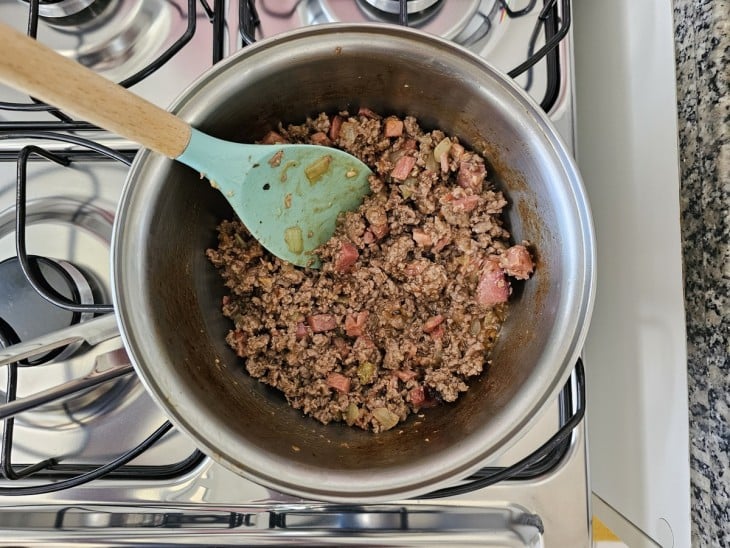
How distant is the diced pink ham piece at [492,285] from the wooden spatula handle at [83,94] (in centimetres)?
59

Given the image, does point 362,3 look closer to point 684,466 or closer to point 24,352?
point 24,352

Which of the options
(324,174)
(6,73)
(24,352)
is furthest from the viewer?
(324,174)

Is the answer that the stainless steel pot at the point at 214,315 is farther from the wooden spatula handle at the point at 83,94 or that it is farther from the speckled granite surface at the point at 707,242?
the speckled granite surface at the point at 707,242

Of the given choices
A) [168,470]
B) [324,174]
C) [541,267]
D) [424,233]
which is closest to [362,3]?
[324,174]

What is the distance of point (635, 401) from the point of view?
42.7 inches

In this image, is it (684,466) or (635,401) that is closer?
(684,466)

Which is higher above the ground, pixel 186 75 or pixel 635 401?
pixel 186 75

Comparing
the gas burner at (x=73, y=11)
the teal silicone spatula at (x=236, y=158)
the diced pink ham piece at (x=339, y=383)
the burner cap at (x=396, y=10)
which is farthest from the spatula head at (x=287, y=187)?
the gas burner at (x=73, y=11)

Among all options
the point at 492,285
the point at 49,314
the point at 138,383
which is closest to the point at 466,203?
the point at 492,285

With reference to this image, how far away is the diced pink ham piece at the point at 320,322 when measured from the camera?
1.06 m

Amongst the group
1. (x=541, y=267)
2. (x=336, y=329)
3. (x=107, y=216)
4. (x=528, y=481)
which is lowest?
(x=528, y=481)

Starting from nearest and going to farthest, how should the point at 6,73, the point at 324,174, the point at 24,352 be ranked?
the point at 6,73 → the point at 24,352 → the point at 324,174

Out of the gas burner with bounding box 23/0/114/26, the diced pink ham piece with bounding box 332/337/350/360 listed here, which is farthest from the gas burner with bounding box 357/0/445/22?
the diced pink ham piece with bounding box 332/337/350/360

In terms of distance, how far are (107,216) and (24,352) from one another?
0.33m
